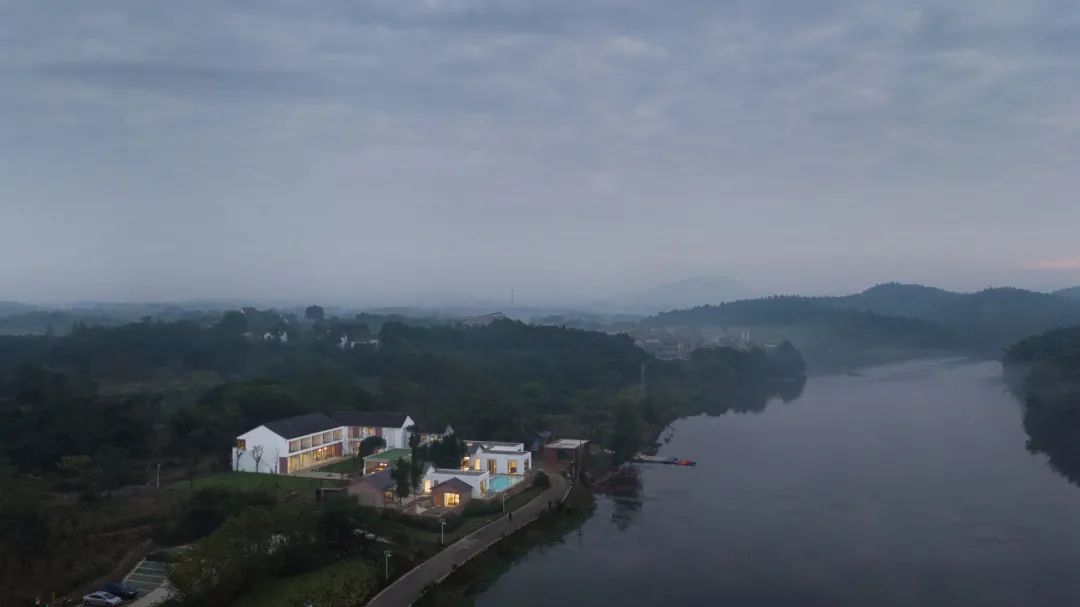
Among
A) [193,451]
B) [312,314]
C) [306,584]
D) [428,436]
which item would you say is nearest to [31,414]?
[193,451]

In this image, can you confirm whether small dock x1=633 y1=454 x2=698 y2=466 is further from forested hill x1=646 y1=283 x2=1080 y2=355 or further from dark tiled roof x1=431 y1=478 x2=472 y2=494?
forested hill x1=646 y1=283 x2=1080 y2=355

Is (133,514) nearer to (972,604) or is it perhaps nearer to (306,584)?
(306,584)

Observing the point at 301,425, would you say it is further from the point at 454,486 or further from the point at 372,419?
the point at 454,486

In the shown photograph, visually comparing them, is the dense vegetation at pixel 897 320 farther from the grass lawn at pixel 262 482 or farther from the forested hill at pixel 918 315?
the grass lawn at pixel 262 482

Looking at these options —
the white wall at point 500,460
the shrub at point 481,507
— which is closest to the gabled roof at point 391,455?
the white wall at point 500,460

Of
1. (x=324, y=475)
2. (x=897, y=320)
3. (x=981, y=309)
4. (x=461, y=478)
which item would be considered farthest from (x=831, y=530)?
(x=981, y=309)

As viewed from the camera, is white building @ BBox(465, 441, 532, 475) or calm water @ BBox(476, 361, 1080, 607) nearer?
calm water @ BBox(476, 361, 1080, 607)

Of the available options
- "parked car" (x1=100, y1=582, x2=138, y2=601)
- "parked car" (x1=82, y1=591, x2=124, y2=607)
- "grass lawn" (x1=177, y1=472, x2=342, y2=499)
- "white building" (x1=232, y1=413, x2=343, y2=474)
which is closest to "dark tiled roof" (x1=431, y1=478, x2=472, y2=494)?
"grass lawn" (x1=177, y1=472, x2=342, y2=499)
